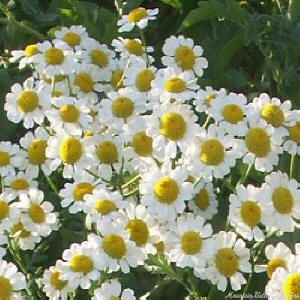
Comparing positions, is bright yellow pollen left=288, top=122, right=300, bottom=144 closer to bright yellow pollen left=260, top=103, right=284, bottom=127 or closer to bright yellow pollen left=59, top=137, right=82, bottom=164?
bright yellow pollen left=260, top=103, right=284, bottom=127

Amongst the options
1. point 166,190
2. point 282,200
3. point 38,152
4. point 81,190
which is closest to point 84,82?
point 38,152

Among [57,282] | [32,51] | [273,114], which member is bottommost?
[57,282]

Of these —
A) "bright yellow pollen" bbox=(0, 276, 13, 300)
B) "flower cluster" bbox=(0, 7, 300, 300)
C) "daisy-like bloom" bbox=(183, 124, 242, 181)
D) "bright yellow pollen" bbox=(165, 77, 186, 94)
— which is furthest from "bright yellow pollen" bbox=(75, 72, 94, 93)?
"bright yellow pollen" bbox=(0, 276, 13, 300)

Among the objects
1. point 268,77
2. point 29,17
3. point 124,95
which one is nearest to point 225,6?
point 268,77

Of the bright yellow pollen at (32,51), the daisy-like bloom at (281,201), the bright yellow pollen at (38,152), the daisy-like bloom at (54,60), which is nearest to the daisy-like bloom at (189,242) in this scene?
the daisy-like bloom at (281,201)

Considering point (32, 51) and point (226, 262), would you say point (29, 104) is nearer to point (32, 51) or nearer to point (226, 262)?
point (32, 51)

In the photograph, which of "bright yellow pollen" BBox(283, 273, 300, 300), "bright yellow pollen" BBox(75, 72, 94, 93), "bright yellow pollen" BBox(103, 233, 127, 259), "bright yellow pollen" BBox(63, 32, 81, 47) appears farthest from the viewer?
"bright yellow pollen" BBox(63, 32, 81, 47)

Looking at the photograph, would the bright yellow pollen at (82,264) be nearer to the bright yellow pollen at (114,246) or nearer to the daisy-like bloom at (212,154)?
the bright yellow pollen at (114,246)
